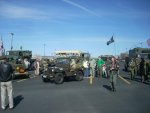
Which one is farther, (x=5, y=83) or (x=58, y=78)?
(x=58, y=78)

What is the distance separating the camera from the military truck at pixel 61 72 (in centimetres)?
2057

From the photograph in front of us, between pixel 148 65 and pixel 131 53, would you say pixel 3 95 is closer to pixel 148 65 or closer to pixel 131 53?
pixel 148 65

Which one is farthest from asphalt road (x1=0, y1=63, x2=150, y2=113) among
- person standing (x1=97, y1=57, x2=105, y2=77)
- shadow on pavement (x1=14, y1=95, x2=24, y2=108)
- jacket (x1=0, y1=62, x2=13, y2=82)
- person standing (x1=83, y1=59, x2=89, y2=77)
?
person standing (x1=83, y1=59, x2=89, y2=77)

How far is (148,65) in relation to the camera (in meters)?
20.4

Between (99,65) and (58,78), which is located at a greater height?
(99,65)

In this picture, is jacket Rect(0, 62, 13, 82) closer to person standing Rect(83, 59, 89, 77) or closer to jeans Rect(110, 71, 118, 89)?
jeans Rect(110, 71, 118, 89)

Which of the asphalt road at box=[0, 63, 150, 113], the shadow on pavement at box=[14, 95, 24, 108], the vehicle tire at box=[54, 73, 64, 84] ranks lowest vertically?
the shadow on pavement at box=[14, 95, 24, 108]

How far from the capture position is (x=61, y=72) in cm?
2081

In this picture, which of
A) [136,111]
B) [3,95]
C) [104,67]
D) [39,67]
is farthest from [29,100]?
[39,67]

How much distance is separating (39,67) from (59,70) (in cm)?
1092

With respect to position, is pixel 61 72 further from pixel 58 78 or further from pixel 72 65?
pixel 72 65

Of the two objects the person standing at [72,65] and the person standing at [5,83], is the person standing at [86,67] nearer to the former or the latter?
the person standing at [72,65]

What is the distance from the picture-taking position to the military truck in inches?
810

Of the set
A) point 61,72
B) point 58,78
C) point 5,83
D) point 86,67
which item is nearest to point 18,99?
point 5,83
